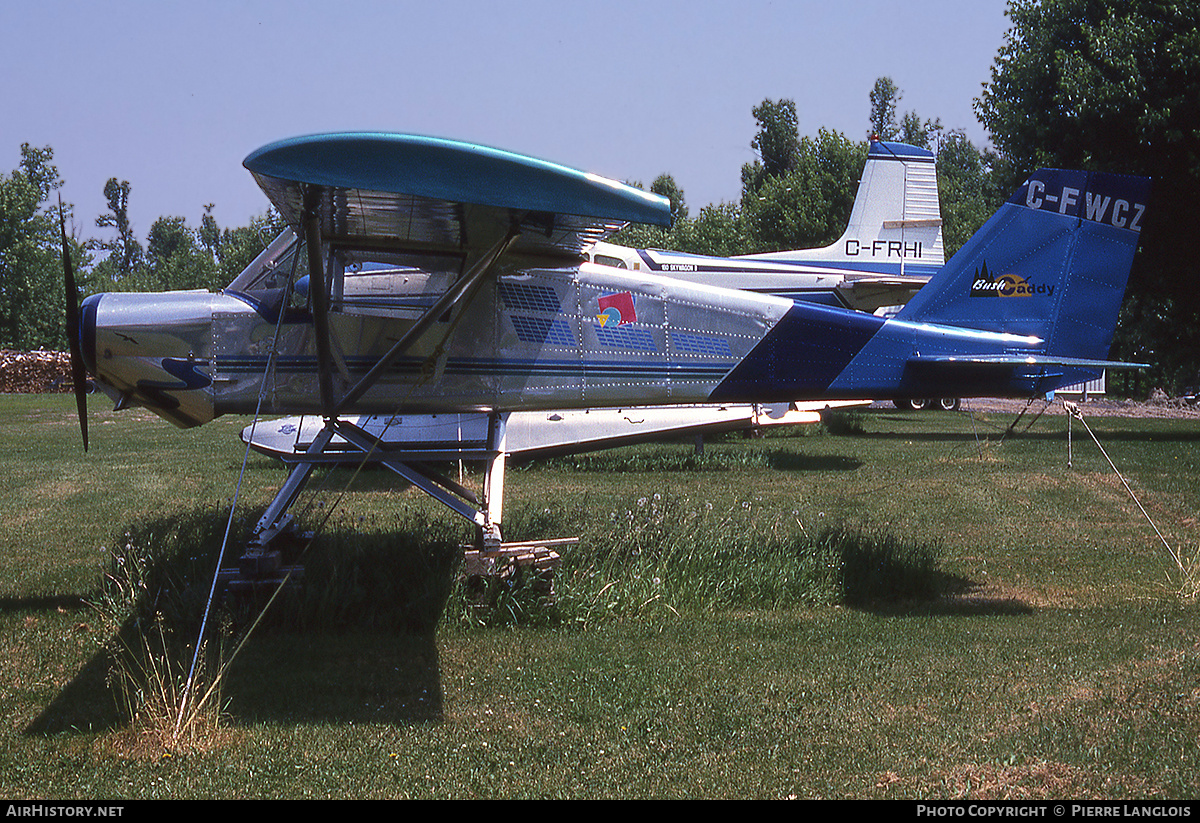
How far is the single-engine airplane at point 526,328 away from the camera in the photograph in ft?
21.7

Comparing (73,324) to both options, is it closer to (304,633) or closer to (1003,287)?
(304,633)

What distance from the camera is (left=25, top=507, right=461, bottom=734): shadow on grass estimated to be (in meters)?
5.09

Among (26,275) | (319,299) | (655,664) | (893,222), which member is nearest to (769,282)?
(893,222)

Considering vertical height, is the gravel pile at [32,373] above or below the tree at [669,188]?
below

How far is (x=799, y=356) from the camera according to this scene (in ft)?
25.8

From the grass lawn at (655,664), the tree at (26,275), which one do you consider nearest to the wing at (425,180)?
the grass lawn at (655,664)

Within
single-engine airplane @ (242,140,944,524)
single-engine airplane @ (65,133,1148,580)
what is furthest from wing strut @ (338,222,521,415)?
single-engine airplane @ (242,140,944,524)

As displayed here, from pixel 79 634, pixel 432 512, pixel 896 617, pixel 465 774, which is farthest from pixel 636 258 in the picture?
pixel 465 774

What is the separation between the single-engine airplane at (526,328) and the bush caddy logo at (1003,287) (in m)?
0.01

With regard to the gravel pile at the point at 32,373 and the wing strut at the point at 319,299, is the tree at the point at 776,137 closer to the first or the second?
the gravel pile at the point at 32,373

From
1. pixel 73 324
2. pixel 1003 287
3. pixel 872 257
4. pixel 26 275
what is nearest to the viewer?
pixel 73 324

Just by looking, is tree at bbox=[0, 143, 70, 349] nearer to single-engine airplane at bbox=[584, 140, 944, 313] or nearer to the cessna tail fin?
single-engine airplane at bbox=[584, 140, 944, 313]

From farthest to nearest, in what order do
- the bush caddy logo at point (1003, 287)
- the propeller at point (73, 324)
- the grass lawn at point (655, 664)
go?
the bush caddy logo at point (1003, 287)
the propeller at point (73, 324)
the grass lawn at point (655, 664)

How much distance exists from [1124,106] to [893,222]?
211 inches
